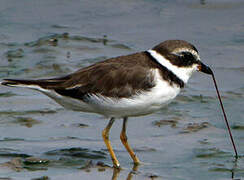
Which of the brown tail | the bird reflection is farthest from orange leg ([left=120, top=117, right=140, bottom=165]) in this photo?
the brown tail

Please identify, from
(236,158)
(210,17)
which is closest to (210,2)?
(210,17)

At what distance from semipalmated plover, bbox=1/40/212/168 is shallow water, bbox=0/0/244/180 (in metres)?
0.60

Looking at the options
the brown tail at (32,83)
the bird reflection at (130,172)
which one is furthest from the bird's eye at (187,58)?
the brown tail at (32,83)

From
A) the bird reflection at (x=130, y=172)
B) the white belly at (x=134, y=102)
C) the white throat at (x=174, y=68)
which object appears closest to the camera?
the bird reflection at (x=130, y=172)

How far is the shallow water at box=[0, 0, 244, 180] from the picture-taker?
7652 mm

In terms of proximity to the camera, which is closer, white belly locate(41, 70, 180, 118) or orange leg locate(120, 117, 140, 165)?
white belly locate(41, 70, 180, 118)

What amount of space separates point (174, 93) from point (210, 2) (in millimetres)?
7307

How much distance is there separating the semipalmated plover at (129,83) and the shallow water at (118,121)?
60 cm

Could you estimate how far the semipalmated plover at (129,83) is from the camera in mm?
7547

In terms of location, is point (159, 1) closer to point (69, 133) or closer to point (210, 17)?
point (210, 17)

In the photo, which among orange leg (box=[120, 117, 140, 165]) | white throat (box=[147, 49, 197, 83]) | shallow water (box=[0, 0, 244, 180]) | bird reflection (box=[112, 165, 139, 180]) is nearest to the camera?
bird reflection (box=[112, 165, 139, 180])

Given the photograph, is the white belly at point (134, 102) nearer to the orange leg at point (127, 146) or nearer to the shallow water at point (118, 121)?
the orange leg at point (127, 146)

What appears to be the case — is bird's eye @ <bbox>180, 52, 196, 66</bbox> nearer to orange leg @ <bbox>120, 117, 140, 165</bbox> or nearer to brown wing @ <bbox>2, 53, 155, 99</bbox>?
brown wing @ <bbox>2, 53, 155, 99</bbox>

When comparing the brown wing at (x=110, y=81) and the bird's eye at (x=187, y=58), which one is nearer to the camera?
the brown wing at (x=110, y=81)
